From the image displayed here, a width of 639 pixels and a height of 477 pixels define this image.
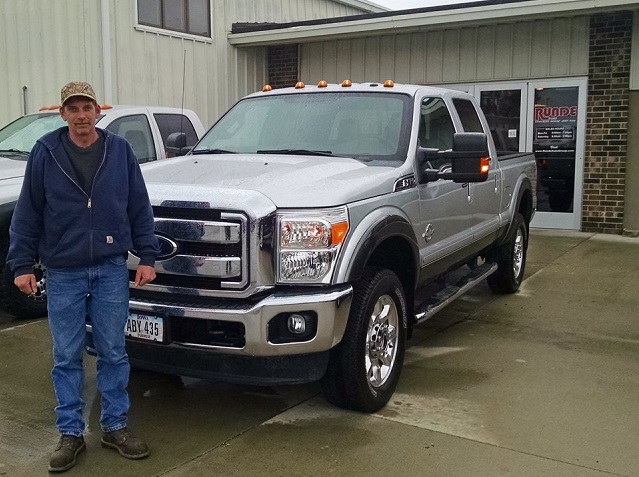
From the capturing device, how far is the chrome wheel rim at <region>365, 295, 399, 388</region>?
4164 millimetres

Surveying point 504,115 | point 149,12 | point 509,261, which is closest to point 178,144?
point 509,261

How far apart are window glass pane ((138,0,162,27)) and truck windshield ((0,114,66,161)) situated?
16.9ft

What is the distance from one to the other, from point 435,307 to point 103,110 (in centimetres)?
411

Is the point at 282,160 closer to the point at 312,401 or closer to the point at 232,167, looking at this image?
the point at 232,167

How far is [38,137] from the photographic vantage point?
23.0ft

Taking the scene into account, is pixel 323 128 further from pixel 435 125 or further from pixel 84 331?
pixel 84 331

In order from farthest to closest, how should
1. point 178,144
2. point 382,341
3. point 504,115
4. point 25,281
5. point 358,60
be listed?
1. point 358,60
2. point 504,115
3. point 178,144
4. point 382,341
5. point 25,281

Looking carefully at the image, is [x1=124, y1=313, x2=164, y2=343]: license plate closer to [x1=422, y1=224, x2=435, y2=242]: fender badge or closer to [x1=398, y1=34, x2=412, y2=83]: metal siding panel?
[x1=422, y1=224, x2=435, y2=242]: fender badge

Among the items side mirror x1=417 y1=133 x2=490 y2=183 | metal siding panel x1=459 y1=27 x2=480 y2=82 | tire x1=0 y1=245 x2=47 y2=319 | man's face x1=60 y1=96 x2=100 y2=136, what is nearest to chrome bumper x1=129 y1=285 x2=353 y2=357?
man's face x1=60 y1=96 x2=100 y2=136

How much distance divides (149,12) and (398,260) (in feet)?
30.4

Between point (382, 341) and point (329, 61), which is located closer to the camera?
point (382, 341)

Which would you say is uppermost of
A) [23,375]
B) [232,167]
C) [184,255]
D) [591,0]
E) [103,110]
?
[591,0]

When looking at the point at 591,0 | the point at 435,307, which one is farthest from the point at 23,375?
the point at 591,0

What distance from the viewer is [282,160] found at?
15.3 feet
